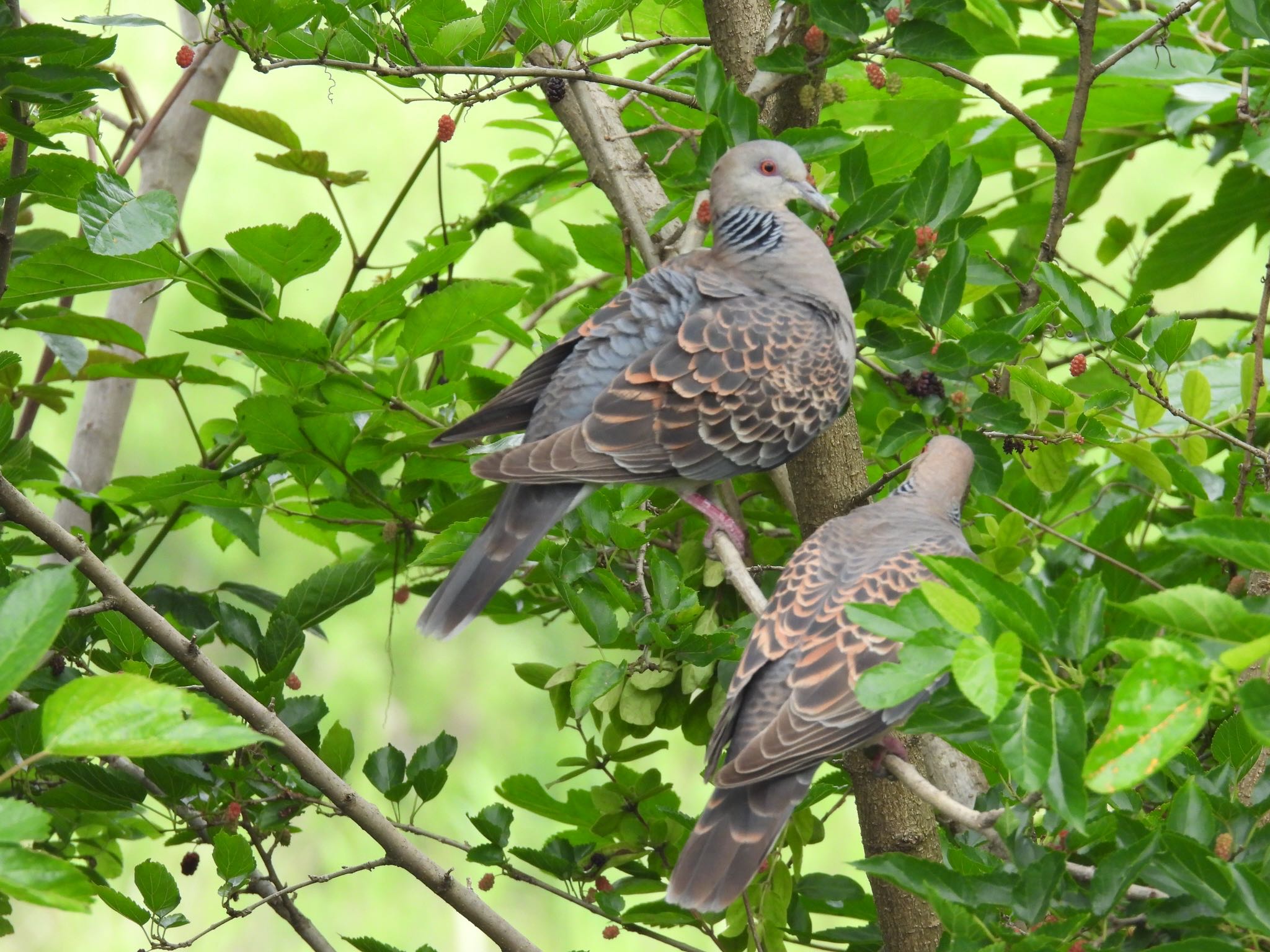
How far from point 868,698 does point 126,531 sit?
1.79m

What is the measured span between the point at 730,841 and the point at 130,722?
1.09 m

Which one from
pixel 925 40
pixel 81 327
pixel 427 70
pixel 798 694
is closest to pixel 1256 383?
pixel 925 40

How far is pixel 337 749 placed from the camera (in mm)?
2127

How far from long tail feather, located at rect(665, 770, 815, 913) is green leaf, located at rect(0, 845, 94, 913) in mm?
1023

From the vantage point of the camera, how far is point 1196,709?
91cm

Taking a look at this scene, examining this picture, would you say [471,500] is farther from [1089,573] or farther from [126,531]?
[1089,573]

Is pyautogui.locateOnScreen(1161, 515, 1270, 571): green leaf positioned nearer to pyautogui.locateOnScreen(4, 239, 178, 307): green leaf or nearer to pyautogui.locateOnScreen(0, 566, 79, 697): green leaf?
pyautogui.locateOnScreen(0, 566, 79, 697): green leaf

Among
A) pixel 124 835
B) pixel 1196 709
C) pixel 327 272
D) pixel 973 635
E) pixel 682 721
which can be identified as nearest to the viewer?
pixel 1196 709

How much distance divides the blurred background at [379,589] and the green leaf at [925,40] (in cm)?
229

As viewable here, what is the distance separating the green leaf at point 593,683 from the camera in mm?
1903

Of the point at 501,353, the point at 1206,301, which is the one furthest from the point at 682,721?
the point at 1206,301

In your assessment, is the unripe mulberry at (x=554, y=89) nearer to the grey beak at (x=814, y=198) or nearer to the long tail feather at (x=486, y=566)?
the grey beak at (x=814, y=198)

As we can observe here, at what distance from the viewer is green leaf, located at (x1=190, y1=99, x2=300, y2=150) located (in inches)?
91.6

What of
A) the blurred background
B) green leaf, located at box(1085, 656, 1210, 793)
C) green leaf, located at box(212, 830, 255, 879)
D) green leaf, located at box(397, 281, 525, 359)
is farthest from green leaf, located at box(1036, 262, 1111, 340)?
the blurred background
